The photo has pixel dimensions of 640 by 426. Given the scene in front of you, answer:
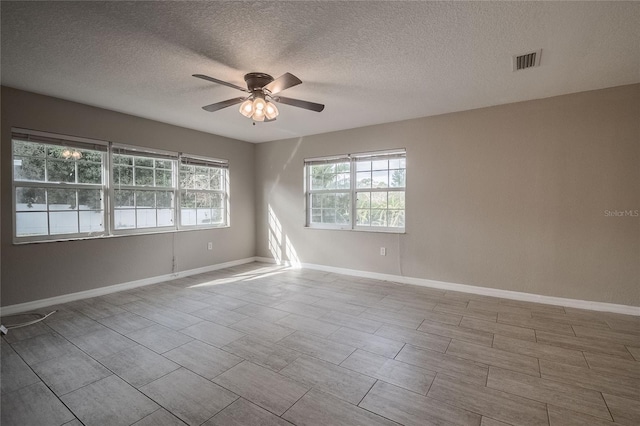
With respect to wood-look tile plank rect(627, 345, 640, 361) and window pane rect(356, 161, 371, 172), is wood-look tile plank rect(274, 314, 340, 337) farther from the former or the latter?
window pane rect(356, 161, 371, 172)

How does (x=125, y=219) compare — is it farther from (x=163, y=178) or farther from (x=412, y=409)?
(x=412, y=409)

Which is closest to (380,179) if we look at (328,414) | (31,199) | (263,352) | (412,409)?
(263,352)

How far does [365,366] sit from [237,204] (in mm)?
4418

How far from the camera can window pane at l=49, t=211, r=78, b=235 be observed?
3.60m

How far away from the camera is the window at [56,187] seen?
3369mm

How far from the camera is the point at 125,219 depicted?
13.9ft

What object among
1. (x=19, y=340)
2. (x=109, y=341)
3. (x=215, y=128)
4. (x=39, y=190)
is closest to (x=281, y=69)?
(x=215, y=128)

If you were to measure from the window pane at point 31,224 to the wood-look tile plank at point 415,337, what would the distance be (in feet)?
13.7

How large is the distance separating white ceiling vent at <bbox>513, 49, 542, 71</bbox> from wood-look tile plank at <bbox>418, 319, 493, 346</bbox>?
2.60 m

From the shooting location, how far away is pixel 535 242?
3.67 m

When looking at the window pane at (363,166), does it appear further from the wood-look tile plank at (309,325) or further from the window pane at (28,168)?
the window pane at (28,168)

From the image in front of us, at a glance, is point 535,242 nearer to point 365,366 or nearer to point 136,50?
point 365,366

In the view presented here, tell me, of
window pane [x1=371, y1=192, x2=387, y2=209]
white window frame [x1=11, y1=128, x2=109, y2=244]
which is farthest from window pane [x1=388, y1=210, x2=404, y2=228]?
white window frame [x1=11, y1=128, x2=109, y2=244]

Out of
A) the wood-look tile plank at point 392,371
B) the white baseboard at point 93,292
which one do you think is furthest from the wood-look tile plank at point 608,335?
the white baseboard at point 93,292
